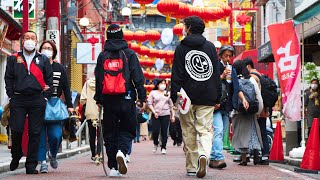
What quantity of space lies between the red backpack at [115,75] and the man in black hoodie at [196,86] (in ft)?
2.07

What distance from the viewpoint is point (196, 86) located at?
11117 millimetres

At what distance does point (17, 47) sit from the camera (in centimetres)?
3559

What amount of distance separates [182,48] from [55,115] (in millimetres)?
2277

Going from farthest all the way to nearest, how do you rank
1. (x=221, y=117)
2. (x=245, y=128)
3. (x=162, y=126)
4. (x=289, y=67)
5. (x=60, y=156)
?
(x=162, y=126), (x=60, y=156), (x=289, y=67), (x=245, y=128), (x=221, y=117)

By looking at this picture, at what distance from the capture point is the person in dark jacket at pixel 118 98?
10930 mm

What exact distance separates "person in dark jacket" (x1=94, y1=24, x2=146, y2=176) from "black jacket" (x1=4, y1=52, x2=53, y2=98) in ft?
3.83

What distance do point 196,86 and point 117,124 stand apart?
3.66ft

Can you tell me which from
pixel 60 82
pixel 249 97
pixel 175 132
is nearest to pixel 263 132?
pixel 249 97

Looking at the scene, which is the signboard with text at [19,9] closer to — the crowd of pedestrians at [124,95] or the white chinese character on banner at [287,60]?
the white chinese character on banner at [287,60]

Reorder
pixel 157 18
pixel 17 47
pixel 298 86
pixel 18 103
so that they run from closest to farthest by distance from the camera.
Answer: pixel 18 103, pixel 298 86, pixel 17 47, pixel 157 18

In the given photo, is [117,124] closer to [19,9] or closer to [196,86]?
[196,86]


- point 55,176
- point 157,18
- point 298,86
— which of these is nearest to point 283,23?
point 298,86

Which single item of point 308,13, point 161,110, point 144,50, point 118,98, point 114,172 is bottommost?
point 114,172

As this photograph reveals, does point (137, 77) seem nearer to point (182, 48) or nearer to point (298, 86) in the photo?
point (182, 48)
